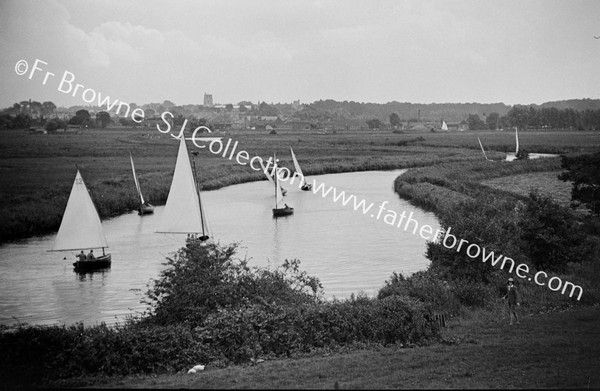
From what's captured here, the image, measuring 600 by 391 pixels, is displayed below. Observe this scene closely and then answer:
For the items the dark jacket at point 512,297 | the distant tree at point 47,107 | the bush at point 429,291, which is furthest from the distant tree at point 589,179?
the distant tree at point 47,107

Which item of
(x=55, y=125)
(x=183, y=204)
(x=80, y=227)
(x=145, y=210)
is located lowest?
(x=145, y=210)

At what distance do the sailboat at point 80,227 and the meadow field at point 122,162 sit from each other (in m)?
7.42

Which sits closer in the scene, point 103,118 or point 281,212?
point 281,212

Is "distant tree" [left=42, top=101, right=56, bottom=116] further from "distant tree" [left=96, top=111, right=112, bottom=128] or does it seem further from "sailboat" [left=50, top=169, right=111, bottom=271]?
"distant tree" [left=96, top=111, right=112, bottom=128]

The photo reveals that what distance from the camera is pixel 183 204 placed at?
87.0ft

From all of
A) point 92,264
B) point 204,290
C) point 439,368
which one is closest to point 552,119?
point 92,264

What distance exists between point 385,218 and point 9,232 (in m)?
21.0

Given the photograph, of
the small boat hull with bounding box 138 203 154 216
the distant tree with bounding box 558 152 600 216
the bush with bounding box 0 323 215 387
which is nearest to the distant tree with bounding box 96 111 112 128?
the small boat hull with bounding box 138 203 154 216

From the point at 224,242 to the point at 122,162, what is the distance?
35.7 m

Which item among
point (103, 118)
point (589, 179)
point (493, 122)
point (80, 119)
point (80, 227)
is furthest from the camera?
point (493, 122)

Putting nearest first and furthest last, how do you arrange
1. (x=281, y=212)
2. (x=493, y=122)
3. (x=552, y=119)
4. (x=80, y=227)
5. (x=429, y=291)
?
1. (x=429, y=291)
2. (x=80, y=227)
3. (x=281, y=212)
4. (x=552, y=119)
5. (x=493, y=122)

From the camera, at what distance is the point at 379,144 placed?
108250 millimetres

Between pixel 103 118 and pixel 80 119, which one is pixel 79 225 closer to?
pixel 80 119

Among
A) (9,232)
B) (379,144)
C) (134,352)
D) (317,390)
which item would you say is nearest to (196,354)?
(134,352)
